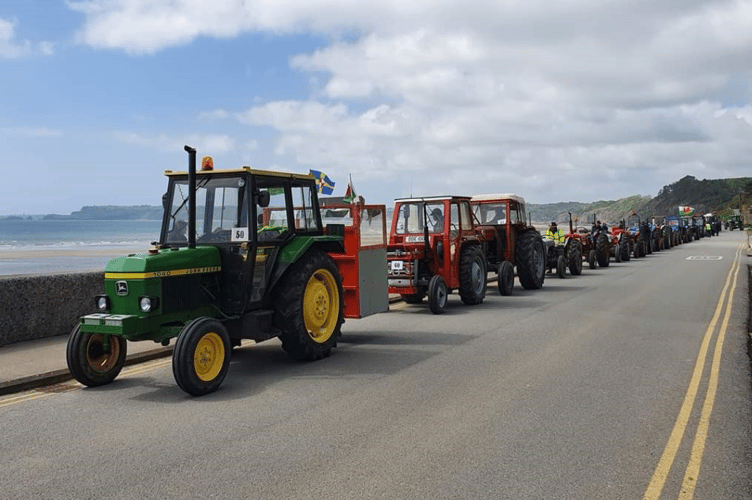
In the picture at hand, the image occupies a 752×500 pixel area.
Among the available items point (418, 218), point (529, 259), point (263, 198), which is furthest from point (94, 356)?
point (529, 259)

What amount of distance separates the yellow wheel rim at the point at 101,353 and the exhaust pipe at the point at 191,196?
1.40 meters

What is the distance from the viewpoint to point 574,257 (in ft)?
79.6

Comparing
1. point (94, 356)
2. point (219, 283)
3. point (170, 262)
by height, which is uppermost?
point (170, 262)

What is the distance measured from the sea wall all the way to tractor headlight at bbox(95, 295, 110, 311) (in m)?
3.23

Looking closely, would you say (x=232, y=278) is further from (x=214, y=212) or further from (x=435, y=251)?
(x=435, y=251)

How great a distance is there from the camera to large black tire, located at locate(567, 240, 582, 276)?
24.2m

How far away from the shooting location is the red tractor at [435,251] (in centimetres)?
1486

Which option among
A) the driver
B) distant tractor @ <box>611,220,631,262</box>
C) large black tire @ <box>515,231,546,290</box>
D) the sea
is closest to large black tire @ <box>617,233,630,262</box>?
distant tractor @ <box>611,220,631,262</box>

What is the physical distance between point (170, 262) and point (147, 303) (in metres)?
0.51

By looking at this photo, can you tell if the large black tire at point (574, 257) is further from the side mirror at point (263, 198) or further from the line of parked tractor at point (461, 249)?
the side mirror at point (263, 198)

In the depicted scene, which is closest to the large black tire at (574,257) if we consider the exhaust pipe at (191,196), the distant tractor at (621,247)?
the distant tractor at (621,247)

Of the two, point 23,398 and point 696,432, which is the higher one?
point 23,398

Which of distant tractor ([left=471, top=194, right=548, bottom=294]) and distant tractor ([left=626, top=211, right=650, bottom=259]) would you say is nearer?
distant tractor ([left=471, top=194, right=548, bottom=294])

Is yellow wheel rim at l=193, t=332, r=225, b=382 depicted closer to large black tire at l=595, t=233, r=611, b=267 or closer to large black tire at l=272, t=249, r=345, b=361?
large black tire at l=272, t=249, r=345, b=361
